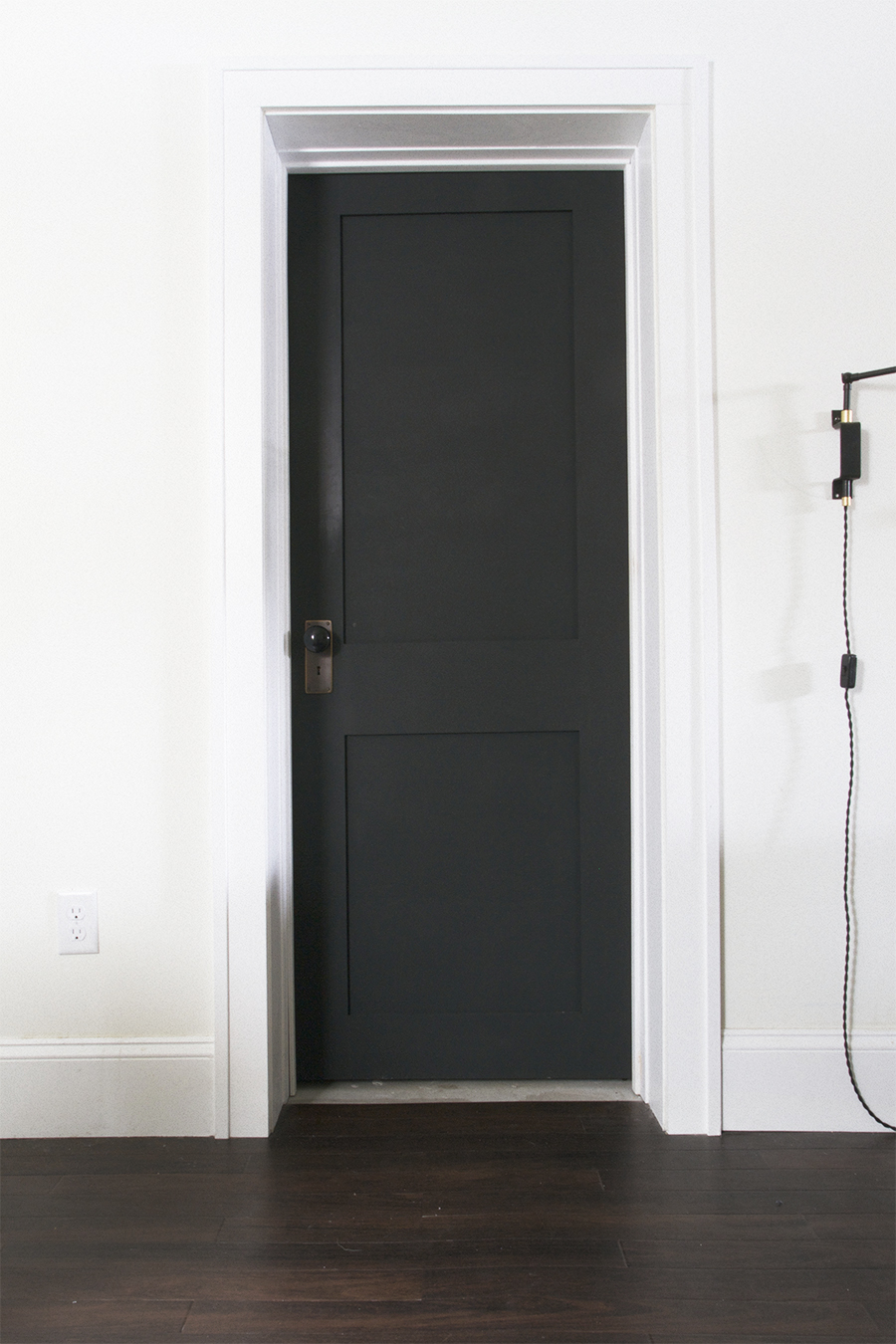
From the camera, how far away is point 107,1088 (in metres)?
1.67

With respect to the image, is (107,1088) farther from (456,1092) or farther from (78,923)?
(456,1092)

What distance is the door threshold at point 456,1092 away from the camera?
1.76 meters

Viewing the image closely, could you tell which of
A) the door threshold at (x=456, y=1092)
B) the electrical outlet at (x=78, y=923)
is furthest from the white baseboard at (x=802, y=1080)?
the electrical outlet at (x=78, y=923)

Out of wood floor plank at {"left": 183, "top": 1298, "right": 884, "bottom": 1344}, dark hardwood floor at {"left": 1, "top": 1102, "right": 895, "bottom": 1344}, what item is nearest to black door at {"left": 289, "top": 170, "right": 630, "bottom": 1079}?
dark hardwood floor at {"left": 1, "top": 1102, "right": 895, "bottom": 1344}

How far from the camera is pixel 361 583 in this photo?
5.97ft

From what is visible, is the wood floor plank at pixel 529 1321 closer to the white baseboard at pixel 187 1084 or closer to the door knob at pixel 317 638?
the white baseboard at pixel 187 1084

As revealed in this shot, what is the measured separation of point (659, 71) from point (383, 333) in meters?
0.71

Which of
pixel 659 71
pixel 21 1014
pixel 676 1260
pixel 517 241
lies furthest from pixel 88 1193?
pixel 659 71

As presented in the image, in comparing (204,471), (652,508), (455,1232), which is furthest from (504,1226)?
(204,471)

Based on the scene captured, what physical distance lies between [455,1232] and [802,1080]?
0.75 m

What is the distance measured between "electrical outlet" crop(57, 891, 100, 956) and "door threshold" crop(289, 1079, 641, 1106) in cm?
53

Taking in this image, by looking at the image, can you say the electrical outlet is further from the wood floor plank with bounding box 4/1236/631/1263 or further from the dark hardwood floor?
the wood floor plank with bounding box 4/1236/631/1263

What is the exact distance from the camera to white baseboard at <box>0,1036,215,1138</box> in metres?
1.66

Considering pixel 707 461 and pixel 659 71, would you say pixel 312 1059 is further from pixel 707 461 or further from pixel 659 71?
pixel 659 71
